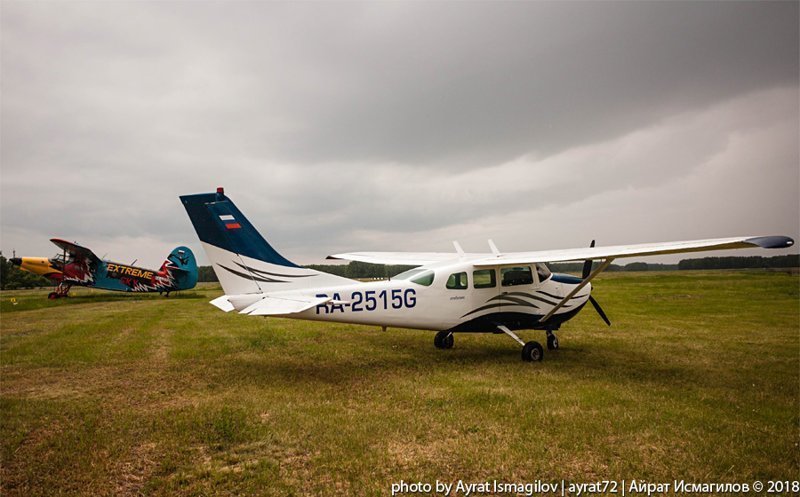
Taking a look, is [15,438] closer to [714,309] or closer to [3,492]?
[3,492]

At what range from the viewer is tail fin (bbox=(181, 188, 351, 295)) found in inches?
285

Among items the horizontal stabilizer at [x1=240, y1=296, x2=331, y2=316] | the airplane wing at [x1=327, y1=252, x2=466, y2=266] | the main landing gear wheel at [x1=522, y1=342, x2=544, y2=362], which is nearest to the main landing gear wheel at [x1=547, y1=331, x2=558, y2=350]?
the main landing gear wheel at [x1=522, y1=342, x2=544, y2=362]

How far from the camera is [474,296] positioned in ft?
27.8

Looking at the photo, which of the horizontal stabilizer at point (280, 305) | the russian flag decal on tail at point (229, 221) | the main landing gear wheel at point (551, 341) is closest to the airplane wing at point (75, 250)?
the russian flag decal on tail at point (229, 221)

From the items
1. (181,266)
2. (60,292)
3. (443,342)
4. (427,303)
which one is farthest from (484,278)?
(60,292)

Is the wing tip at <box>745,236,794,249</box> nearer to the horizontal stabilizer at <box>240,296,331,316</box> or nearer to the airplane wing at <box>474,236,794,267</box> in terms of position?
the airplane wing at <box>474,236,794,267</box>

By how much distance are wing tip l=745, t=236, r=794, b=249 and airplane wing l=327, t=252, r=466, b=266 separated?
6417mm

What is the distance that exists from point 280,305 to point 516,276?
5157 mm

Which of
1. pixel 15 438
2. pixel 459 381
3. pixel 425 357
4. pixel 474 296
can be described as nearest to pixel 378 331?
pixel 425 357

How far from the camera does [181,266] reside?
26812 mm

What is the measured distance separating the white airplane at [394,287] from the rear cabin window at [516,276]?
0.9 inches

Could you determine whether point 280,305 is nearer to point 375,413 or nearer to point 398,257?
point 375,413

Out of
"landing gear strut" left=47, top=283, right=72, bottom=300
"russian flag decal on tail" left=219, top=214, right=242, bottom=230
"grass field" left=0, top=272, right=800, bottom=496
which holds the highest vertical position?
"russian flag decal on tail" left=219, top=214, right=242, bottom=230

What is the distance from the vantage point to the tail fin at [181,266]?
87.3 feet
